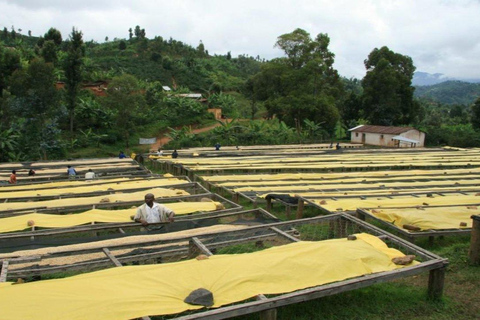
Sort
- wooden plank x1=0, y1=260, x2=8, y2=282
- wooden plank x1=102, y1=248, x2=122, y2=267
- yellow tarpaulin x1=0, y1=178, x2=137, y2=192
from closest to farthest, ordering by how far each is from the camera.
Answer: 1. wooden plank x1=0, y1=260, x2=8, y2=282
2. wooden plank x1=102, y1=248, x2=122, y2=267
3. yellow tarpaulin x1=0, y1=178, x2=137, y2=192

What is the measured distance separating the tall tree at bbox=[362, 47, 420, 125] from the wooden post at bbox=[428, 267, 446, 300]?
30351 millimetres

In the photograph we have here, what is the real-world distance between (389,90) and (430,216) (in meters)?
28.5

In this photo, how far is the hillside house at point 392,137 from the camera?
28.5 m

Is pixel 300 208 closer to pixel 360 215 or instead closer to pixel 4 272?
pixel 360 215

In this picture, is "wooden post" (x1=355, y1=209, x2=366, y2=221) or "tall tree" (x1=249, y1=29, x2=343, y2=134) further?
"tall tree" (x1=249, y1=29, x2=343, y2=134)

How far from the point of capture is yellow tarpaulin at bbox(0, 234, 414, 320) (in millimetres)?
3334

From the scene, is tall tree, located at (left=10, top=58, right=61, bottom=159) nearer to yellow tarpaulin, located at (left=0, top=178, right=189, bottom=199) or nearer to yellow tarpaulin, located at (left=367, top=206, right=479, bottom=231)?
yellow tarpaulin, located at (left=0, top=178, right=189, bottom=199)

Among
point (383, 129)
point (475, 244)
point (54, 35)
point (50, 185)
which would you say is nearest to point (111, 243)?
point (475, 244)

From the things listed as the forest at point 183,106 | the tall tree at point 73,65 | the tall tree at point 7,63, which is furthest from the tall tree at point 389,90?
the tall tree at point 7,63

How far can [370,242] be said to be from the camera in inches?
200

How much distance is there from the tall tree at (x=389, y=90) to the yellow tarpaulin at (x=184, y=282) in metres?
30.7

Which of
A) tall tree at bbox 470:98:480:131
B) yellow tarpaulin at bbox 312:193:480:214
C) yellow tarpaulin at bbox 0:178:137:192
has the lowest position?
yellow tarpaulin at bbox 0:178:137:192

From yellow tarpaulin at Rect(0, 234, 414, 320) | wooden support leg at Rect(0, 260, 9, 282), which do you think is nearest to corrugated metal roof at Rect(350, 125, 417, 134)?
yellow tarpaulin at Rect(0, 234, 414, 320)

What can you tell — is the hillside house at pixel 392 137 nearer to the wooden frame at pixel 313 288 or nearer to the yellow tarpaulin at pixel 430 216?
the yellow tarpaulin at pixel 430 216
